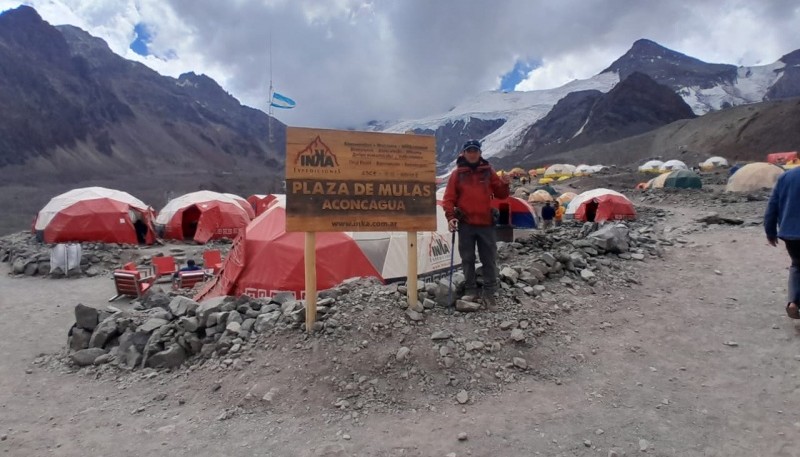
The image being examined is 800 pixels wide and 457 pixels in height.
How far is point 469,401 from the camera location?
14.0 ft

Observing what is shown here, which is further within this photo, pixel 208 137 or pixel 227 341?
pixel 208 137

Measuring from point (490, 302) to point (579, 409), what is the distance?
5.76 feet

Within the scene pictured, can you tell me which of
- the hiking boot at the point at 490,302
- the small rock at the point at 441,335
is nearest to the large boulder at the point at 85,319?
the small rock at the point at 441,335

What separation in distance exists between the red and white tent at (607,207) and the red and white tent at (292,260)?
15166 millimetres

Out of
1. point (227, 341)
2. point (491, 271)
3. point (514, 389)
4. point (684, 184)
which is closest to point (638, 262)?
point (491, 271)

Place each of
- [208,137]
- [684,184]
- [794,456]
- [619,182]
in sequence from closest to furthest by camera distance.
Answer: [794,456] < [684,184] < [619,182] < [208,137]

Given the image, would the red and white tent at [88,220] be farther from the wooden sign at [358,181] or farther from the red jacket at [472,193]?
the red jacket at [472,193]

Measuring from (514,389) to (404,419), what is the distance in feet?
3.44

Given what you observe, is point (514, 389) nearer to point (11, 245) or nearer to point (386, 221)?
point (386, 221)

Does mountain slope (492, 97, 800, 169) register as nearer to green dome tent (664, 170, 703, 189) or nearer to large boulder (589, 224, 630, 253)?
green dome tent (664, 170, 703, 189)

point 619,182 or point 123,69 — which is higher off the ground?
point 123,69

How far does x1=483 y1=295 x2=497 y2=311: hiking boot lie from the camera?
5.56 m

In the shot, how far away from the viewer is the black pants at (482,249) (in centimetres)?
568

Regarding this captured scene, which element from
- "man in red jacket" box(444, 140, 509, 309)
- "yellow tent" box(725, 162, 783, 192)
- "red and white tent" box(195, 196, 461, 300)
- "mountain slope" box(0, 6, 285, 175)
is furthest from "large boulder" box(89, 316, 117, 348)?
"mountain slope" box(0, 6, 285, 175)
